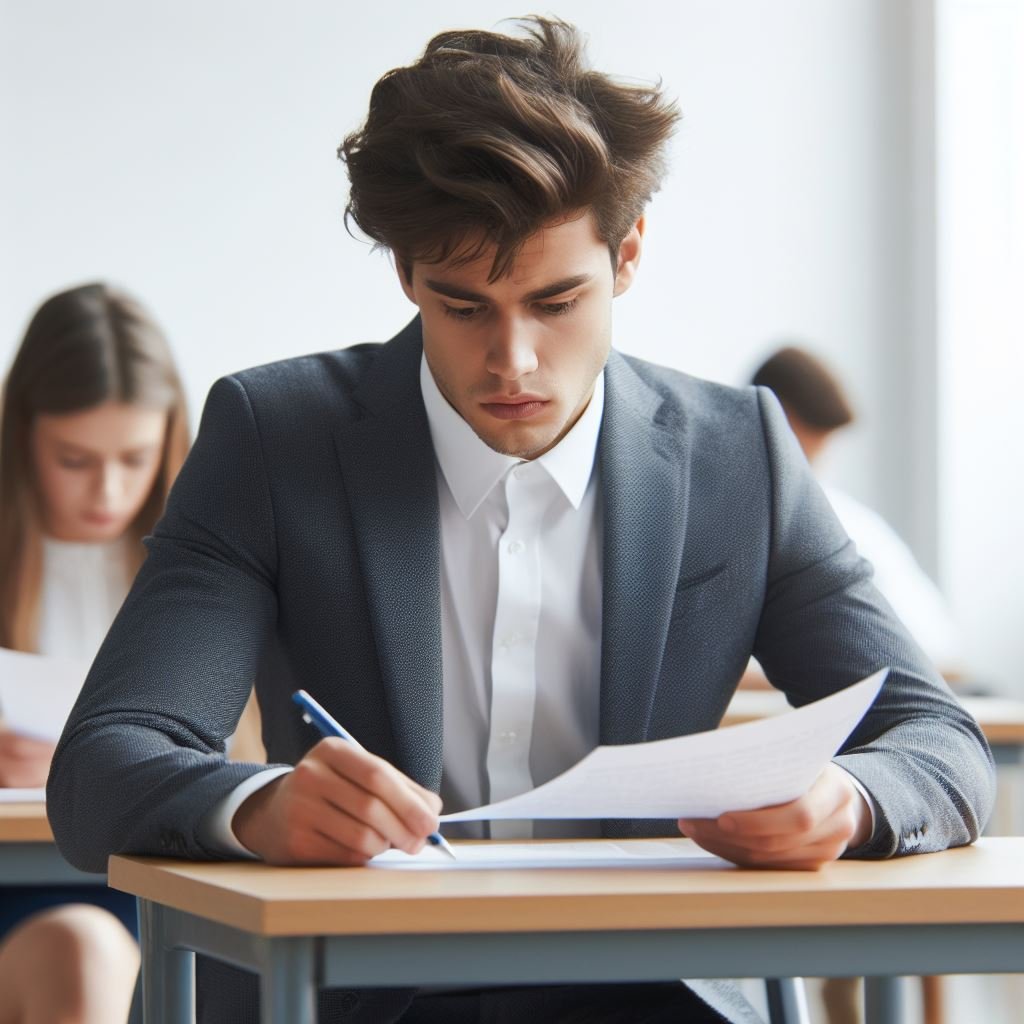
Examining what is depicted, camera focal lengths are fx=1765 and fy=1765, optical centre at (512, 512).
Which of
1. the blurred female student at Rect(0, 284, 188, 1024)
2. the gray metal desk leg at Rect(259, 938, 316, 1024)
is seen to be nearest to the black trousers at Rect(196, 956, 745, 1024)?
the gray metal desk leg at Rect(259, 938, 316, 1024)

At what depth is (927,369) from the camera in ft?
16.7

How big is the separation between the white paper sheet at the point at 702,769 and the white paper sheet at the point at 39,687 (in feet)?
3.08

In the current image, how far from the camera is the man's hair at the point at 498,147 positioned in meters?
1.42

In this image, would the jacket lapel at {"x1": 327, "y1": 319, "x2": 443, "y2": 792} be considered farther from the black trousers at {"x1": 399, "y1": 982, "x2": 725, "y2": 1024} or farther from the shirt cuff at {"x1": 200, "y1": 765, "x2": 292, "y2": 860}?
the shirt cuff at {"x1": 200, "y1": 765, "x2": 292, "y2": 860}

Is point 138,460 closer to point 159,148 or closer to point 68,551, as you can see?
point 68,551

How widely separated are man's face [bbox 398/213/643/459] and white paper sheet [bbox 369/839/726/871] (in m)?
0.36

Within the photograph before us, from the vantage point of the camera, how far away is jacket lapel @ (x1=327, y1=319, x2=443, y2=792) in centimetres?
145

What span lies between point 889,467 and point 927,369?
0.31 meters

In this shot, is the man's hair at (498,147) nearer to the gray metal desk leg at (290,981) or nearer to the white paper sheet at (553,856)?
the white paper sheet at (553,856)

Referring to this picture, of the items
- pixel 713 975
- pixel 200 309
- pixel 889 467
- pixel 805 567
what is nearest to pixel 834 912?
pixel 713 975

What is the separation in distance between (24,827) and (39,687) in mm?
187

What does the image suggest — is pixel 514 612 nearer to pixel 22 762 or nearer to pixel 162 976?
pixel 162 976

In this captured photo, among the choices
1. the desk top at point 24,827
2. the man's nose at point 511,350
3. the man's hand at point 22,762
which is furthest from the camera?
the man's hand at point 22,762

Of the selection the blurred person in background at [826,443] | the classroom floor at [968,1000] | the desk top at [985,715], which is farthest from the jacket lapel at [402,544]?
the blurred person in background at [826,443]
